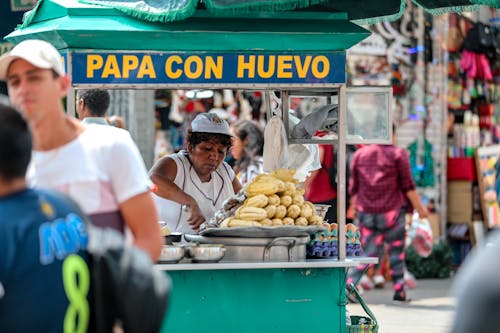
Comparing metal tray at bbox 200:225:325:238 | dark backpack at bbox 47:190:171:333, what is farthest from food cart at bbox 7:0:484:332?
dark backpack at bbox 47:190:171:333

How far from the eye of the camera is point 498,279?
2.75 m

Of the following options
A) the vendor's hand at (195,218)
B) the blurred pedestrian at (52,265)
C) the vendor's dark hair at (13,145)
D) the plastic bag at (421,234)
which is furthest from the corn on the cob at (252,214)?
the plastic bag at (421,234)

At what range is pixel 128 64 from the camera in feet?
22.0

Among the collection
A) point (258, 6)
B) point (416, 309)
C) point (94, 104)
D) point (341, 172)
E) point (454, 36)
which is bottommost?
point (416, 309)

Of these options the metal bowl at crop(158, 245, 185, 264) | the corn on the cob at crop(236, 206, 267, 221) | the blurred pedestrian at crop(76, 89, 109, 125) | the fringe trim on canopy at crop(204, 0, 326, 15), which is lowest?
the metal bowl at crop(158, 245, 185, 264)

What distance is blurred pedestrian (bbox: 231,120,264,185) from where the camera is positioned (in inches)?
416

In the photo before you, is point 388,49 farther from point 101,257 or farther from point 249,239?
point 101,257

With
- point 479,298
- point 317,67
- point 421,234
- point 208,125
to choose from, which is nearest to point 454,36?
point 421,234

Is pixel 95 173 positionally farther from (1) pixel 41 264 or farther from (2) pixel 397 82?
(2) pixel 397 82

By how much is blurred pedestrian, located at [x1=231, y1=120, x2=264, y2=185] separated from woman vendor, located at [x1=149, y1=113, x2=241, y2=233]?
239 cm

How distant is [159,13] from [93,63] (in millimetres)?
470

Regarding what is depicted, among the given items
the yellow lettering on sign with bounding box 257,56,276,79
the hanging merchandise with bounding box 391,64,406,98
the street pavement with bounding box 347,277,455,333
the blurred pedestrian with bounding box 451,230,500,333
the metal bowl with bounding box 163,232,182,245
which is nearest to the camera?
the blurred pedestrian with bounding box 451,230,500,333

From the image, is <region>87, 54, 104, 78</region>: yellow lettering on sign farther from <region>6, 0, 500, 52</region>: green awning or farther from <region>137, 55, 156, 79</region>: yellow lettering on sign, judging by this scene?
<region>137, 55, 156, 79</region>: yellow lettering on sign

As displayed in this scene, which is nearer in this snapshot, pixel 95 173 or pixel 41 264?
pixel 41 264
